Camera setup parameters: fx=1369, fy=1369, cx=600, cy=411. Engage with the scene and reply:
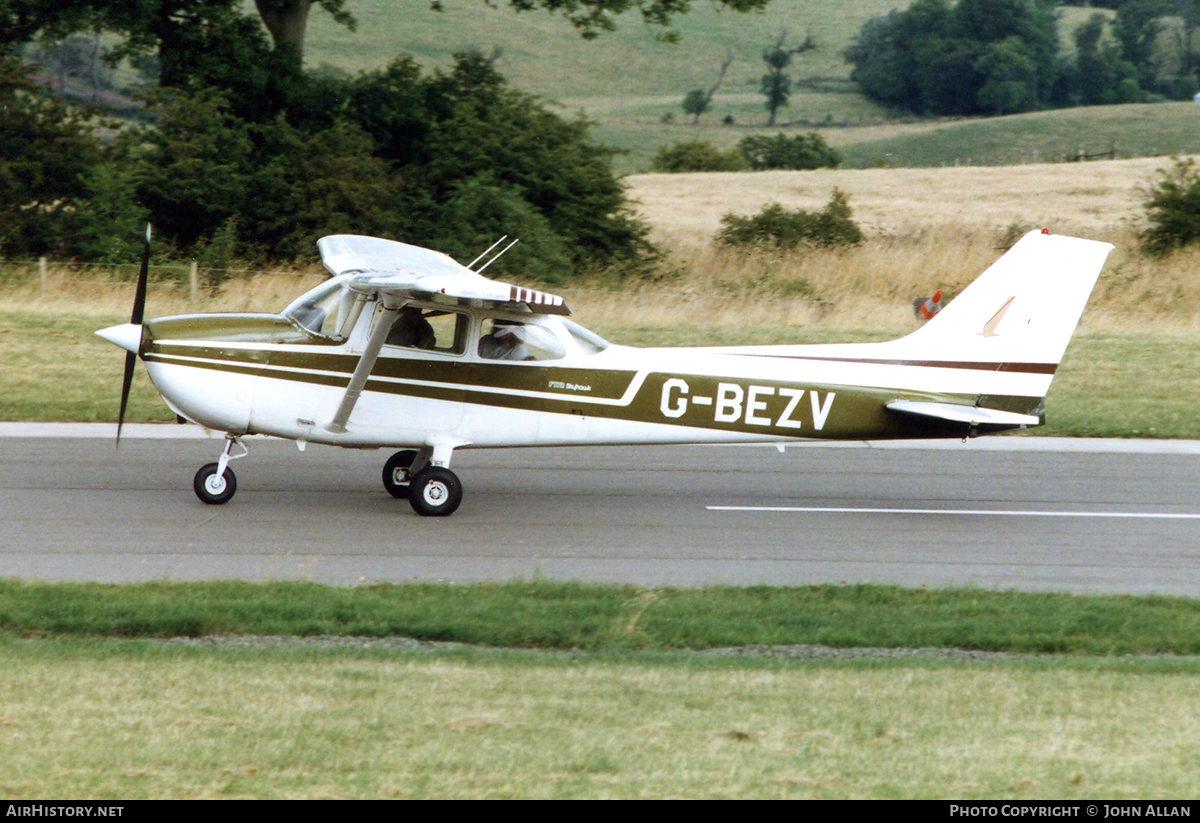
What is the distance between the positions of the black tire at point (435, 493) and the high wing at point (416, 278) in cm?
155

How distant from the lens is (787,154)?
72.4m

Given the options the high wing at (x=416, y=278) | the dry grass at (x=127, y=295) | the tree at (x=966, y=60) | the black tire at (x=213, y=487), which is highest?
the tree at (x=966, y=60)

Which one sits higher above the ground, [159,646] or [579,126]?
[579,126]

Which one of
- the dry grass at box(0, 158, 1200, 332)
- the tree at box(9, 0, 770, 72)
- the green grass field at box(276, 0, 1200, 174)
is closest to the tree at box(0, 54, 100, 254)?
the tree at box(9, 0, 770, 72)

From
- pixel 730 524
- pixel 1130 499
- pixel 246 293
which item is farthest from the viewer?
pixel 246 293

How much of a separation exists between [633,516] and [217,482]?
3.64 metres

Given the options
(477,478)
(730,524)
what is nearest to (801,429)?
(730,524)

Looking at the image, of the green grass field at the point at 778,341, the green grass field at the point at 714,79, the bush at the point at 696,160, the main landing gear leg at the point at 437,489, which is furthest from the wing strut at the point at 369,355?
the green grass field at the point at 714,79

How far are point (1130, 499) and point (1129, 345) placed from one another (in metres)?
10.0

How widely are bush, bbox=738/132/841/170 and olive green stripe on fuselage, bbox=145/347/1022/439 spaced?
198ft

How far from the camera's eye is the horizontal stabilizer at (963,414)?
11.8 metres

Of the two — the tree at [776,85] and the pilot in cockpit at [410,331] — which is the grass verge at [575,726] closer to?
the pilot in cockpit at [410,331]

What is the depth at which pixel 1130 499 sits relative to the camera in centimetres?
1320

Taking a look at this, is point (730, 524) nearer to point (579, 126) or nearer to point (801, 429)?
point (801, 429)
